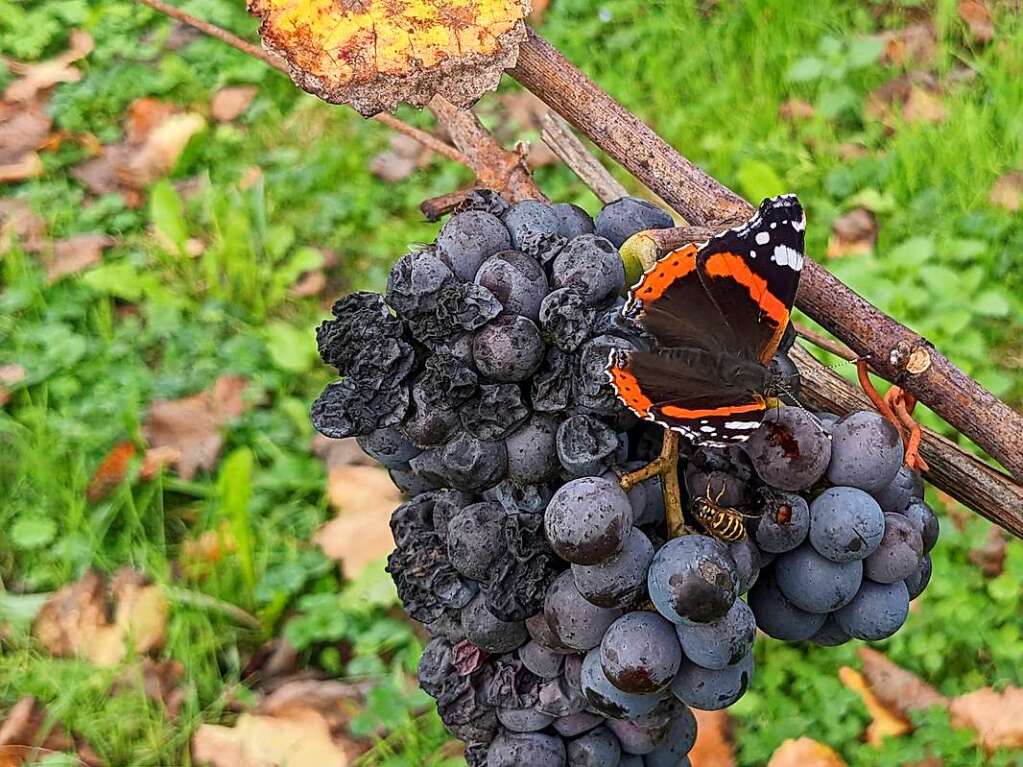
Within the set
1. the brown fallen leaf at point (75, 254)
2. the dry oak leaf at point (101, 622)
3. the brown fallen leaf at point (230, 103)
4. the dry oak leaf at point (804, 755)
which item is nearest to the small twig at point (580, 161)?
the dry oak leaf at point (804, 755)

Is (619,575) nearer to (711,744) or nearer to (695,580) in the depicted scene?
(695,580)

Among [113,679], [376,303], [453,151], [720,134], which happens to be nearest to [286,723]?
[113,679]

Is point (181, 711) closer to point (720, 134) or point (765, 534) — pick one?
point (765, 534)

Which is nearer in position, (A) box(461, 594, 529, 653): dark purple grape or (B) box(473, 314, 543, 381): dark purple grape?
(B) box(473, 314, 543, 381): dark purple grape

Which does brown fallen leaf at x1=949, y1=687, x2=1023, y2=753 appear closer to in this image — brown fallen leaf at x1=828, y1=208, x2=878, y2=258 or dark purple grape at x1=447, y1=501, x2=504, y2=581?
brown fallen leaf at x1=828, y1=208, x2=878, y2=258

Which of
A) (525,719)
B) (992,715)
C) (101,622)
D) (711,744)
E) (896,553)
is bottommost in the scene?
(101,622)

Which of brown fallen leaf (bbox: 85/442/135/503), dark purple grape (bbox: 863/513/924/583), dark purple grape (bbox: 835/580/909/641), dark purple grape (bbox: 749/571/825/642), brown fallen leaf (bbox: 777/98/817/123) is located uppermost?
dark purple grape (bbox: 863/513/924/583)

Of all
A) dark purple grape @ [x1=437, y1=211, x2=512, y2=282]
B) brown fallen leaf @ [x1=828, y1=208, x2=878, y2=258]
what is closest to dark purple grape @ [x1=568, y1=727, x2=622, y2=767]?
dark purple grape @ [x1=437, y1=211, x2=512, y2=282]

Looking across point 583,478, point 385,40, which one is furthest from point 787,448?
point 385,40
